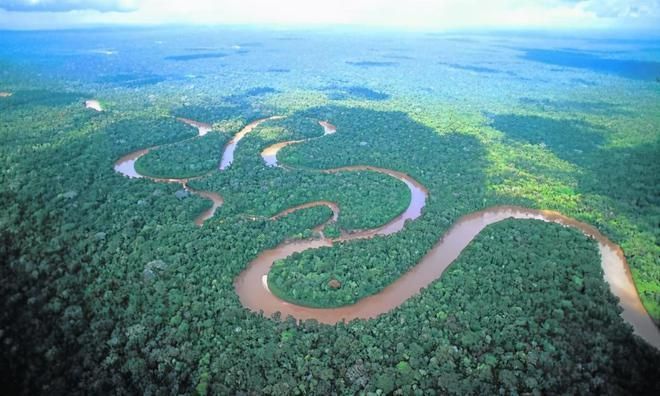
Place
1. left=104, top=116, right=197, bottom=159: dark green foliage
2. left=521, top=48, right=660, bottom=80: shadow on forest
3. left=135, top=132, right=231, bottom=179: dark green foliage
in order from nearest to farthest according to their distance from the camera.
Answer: left=135, top=132, right=231, bottom=179: dark green foliage, left=104, top=116, right=197, bottom=159: dark green foliage, left=521, top=48, right=660, bottom=80: shadow on forest

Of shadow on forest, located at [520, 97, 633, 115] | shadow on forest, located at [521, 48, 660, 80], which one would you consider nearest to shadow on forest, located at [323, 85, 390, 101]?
shadow on forest, located at [520, 97, 633, 115]

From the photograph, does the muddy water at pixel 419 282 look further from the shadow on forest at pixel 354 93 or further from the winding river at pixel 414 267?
the shadow on forest at pixel 354 93

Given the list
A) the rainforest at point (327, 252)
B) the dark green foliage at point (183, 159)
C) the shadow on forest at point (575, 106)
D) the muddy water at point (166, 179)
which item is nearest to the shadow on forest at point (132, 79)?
the rainforest at point (327, 252)

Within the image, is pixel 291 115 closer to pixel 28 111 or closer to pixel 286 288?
pixel 28 111

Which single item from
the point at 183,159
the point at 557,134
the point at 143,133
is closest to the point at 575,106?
the point at 557,134

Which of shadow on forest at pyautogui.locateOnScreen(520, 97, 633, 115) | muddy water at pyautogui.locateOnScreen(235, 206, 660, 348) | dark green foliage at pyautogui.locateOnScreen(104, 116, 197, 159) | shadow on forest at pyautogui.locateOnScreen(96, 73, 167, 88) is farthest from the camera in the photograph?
shadow on forest at pyautogui.locateOnScreen(96, 73, 167, 88)

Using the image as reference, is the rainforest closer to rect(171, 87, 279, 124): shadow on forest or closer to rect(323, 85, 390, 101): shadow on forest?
rect(171, 87, 279, 124): shadow on forest

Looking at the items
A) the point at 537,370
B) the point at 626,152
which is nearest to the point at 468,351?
the point at 537,370
